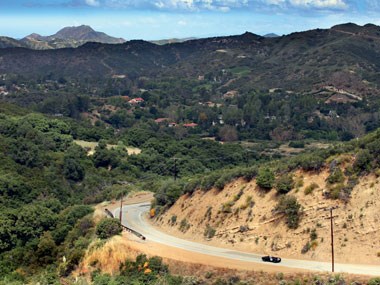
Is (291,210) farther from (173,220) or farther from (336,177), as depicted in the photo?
(173,220)

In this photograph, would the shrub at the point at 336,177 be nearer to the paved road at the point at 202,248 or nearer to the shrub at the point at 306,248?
the shrub at the point at 306,248

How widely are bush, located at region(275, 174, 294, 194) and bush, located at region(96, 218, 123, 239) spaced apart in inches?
417

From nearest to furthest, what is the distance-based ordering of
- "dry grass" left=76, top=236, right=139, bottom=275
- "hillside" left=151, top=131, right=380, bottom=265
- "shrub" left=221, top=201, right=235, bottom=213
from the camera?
"hillside" left=151, top=131, right=380, bottom=265 → "dry grass" left=76, top=236, right=139, bottom=275 → "shrub" left=221, top=201, right=235, bottom=213

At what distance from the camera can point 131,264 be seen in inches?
1464

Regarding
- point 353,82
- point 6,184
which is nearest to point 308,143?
point 353,82

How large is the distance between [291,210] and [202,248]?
19.8 feet

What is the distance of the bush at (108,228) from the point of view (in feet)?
134

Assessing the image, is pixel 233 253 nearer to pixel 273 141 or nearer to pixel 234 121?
pixel 273 141

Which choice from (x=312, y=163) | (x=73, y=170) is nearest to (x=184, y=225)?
(x=312, y=163)

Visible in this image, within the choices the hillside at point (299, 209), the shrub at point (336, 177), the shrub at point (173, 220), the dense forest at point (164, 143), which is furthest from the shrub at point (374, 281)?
the shrub at point (173, 220)

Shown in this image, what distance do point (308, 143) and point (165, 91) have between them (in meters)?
73.5

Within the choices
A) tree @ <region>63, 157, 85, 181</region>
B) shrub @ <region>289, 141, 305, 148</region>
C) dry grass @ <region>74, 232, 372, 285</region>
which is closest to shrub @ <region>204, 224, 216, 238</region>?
dry grass @ <region>74, 232, 372, 285</region>

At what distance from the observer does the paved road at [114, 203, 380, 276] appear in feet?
108

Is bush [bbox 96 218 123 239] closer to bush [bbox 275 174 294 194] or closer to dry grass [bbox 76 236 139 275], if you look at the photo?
dry grass [bbox 76 236 139 275]
